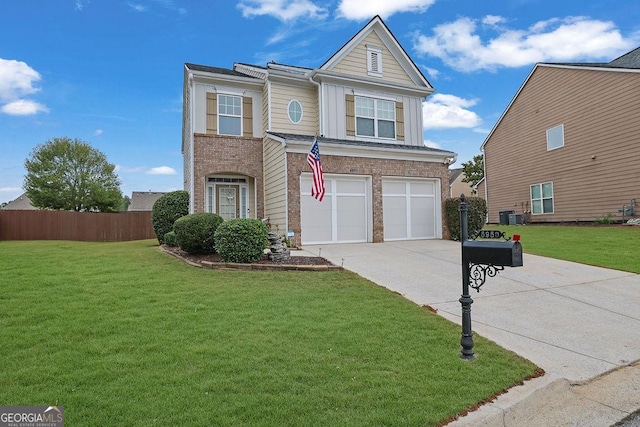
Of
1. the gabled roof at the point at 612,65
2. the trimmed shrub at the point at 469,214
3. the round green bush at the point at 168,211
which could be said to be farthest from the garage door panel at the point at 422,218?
the gabled roof at the point at 612,65

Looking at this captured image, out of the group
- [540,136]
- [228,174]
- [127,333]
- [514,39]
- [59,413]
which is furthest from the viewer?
[540,136]

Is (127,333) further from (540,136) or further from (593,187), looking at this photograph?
(540,136)

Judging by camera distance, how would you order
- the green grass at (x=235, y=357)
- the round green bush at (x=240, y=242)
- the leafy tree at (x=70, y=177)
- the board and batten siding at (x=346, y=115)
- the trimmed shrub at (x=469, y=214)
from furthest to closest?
the leafy tree at (x=70, y=177) → the board and batten siding at (x=346, y=115) → the trimmed shrub at (x=469, y=214) → the round green bush at (x=240, y=242) → the green grass at (x=235, y=357)

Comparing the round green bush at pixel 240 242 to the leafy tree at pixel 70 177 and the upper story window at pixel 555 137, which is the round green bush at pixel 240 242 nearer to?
the upper story window at pixel 555 137

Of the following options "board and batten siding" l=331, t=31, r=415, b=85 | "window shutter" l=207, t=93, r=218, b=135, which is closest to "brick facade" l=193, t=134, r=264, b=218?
"window shutter" l=207, t=93, r=218, b=135

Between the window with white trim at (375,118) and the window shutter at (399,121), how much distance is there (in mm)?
143

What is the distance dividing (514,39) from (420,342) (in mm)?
17733

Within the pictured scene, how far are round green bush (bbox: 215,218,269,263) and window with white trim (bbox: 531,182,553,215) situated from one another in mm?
17843

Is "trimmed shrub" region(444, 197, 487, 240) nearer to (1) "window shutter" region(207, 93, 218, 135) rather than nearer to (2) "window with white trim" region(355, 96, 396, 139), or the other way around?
(2) "window with white trim" region(355, 96, 396, 139)

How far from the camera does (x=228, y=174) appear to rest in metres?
15.2

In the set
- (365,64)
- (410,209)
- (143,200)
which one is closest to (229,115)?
(365,64)

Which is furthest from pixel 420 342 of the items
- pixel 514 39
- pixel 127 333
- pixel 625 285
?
pixel 514 39

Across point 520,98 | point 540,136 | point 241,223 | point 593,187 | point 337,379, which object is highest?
point 520,98

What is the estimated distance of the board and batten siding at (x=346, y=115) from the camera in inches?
593
